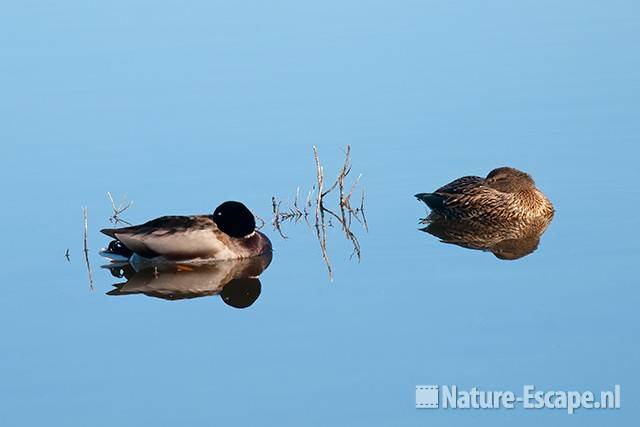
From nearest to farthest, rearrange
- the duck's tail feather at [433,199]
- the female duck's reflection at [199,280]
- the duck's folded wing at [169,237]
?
the female duck's reflection at [199,280], the duck's folded wing at [169,237], the duck's tail feather at [433,199]

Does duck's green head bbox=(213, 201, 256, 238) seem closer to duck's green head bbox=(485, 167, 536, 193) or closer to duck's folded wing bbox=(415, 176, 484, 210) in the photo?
duck's folded wing bbox=(415, 176, 484, 210)

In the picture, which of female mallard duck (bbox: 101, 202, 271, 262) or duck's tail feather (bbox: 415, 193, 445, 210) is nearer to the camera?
female mallard duck (bbox: 101, 202, 271, 262)

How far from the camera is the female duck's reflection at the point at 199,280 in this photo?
13.4 m

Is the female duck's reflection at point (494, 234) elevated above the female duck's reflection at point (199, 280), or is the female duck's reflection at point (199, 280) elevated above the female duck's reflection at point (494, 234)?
the female duck's reflection at point (494, 234)

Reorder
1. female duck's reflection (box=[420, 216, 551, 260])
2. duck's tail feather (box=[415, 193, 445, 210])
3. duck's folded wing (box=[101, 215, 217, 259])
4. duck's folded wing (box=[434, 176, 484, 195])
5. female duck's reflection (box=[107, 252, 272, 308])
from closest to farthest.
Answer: female duck's reflection (box=[107, 252, 272, 308]) → duck's folded wing (box=[101, 215, 217, 259]) → female duck's reflection (box=[420, 216, 551, 260]) → duck's tail feather (box=[415, 193, 445, 210]) → duck's folded wing (box=[434, 176, 484, 195])

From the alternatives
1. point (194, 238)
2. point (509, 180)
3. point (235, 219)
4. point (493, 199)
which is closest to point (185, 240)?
point (194, 238)

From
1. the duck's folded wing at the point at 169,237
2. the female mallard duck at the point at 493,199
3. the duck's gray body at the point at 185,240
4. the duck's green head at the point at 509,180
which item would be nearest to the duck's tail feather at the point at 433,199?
the female mallard duck at the point at 493,199

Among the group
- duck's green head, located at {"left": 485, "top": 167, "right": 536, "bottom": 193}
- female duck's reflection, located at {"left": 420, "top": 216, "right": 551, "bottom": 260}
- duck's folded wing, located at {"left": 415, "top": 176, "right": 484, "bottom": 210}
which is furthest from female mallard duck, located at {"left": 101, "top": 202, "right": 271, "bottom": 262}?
duck's green head, located at {"left": 485, "top": 167, "right": 536, "bottom": 193}

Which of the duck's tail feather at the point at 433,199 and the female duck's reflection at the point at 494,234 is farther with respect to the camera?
the duck's tail feather at the point at 433,199

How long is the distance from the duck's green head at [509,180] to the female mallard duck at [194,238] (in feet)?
9.11

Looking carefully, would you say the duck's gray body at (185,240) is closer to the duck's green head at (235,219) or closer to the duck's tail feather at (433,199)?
the duck's green head at (235,219)

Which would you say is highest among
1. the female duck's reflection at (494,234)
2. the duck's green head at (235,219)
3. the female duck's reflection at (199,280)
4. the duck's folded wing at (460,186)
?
the duck's folded wing at (460,186)

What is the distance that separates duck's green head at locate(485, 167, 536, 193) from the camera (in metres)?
15.9

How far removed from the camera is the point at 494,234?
15.4 metres
